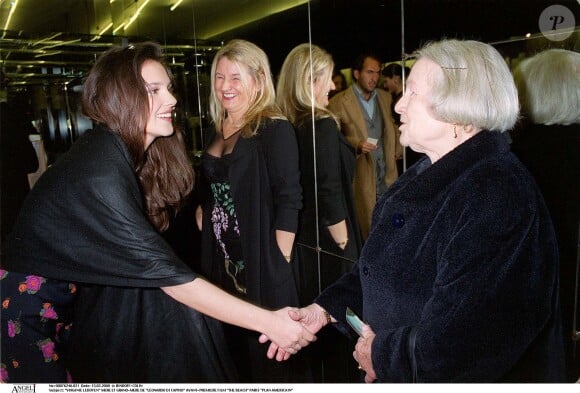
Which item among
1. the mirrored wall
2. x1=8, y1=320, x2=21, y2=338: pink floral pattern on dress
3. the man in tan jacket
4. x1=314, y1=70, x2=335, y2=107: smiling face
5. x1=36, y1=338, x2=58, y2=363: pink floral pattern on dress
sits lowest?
x1=36, y1=338, x2=58, y2=363: pink floral pattern on dress

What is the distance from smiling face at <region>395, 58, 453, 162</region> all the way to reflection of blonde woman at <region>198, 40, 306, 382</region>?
104 cm

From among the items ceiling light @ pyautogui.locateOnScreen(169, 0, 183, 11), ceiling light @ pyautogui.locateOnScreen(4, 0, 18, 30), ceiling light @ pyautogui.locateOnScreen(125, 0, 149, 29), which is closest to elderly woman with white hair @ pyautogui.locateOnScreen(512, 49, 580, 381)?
ceiling light @ pyautogui.locateOnScreen(169, 0, 183, 11)

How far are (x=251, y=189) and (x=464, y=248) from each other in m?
1.33

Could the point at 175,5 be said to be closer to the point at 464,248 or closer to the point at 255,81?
the point at 255,81

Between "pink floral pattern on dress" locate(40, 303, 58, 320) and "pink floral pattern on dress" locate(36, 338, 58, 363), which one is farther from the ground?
"pink floral pattern on dress" locate(40, 303, 58, 320)

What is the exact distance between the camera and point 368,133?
66.2 inches

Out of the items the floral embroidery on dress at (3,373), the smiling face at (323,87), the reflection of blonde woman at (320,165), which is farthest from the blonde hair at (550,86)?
the floral embroidery on dress at (3,373)

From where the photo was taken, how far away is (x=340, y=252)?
204 cm

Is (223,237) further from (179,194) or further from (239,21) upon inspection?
(239,21)

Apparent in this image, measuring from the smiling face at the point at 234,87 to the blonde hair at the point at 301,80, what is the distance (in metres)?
0.15

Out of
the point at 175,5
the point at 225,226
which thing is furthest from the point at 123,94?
the point at 175,5

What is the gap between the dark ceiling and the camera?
1.26 metres

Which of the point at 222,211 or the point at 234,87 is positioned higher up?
the point at 234,87

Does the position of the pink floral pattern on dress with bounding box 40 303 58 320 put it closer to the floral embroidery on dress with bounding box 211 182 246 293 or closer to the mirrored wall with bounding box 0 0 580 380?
the floral embroidery on dress with bounding box 211 182 246 293
